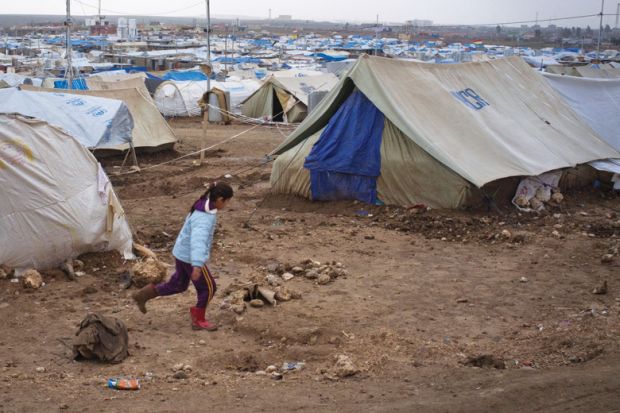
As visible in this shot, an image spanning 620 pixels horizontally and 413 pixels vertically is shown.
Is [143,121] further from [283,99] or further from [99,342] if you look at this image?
[99,342]

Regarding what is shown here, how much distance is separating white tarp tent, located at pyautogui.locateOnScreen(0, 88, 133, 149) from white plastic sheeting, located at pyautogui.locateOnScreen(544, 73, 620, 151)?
9299 millimetres

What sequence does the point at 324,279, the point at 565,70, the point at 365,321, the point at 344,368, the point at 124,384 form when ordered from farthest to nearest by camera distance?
1. the point at 565,70
2. the point at 324,279
3. the point at 365,321
4. the point at 344,368
5. the point at 124,384

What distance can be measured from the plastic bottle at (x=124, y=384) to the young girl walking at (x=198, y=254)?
1336mm

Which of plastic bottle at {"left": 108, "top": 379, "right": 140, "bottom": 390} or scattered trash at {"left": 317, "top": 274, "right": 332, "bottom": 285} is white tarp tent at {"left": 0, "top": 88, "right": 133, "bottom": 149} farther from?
plastic bottle at {"left": 108, "top": 379, "right": 140, "bottom": 390}

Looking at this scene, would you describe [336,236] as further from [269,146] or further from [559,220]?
[269,146]

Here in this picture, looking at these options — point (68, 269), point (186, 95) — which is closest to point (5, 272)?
point (68, 269)

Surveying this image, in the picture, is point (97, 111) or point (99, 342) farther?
point (97, 111)

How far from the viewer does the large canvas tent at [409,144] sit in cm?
1252

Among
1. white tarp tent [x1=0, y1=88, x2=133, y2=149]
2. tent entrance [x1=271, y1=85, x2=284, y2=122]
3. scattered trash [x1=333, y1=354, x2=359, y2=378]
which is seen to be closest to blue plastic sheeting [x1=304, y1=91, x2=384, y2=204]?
white tarp tent [x1=0, y1=88, x2=133, y2=149]

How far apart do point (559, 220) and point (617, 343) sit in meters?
5.79

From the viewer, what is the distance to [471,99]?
14508 mm

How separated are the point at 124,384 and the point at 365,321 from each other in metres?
2.66

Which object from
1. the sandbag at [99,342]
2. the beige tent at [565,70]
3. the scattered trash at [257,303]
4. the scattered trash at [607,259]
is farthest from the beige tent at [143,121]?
the beige tent at [565,70]

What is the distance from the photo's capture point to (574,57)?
199 feet
